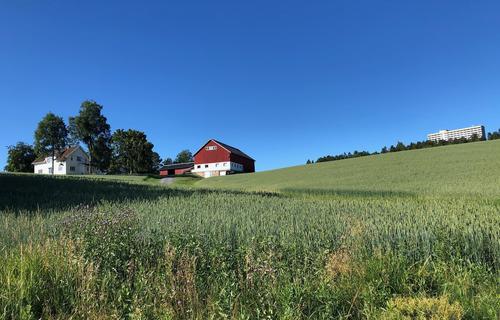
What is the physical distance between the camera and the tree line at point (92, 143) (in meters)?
77.9

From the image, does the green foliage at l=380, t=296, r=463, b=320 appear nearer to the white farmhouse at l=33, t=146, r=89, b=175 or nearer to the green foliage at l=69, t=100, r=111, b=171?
the green foliage at l=69, t=100, r=111, b=171

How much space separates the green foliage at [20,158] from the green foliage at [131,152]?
66.4ft

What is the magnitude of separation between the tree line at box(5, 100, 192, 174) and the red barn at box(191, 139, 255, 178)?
49.8ft

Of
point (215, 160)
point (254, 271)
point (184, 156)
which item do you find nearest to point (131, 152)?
point (215, 160)

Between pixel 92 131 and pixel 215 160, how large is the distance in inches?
1092

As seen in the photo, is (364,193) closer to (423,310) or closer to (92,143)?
(423,310)

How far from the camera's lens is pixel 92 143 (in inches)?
3214

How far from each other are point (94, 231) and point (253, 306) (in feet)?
11.6

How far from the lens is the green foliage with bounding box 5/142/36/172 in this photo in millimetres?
90338

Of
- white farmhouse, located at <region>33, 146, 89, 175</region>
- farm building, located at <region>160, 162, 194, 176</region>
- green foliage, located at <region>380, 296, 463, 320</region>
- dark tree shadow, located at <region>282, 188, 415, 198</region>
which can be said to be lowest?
green foliage, located at <region>380, 296, 463, 320</region>

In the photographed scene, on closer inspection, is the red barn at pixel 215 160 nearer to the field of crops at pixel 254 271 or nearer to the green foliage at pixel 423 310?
the field of crops at pixel 254 271

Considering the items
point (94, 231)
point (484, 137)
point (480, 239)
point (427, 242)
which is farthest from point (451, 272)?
point (484, 137)

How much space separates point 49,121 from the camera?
3027 inches

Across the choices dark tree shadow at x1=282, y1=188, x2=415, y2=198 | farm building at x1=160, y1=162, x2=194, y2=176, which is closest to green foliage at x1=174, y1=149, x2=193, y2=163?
farm building at x1=160, y1=162, x2=194, y2=176
